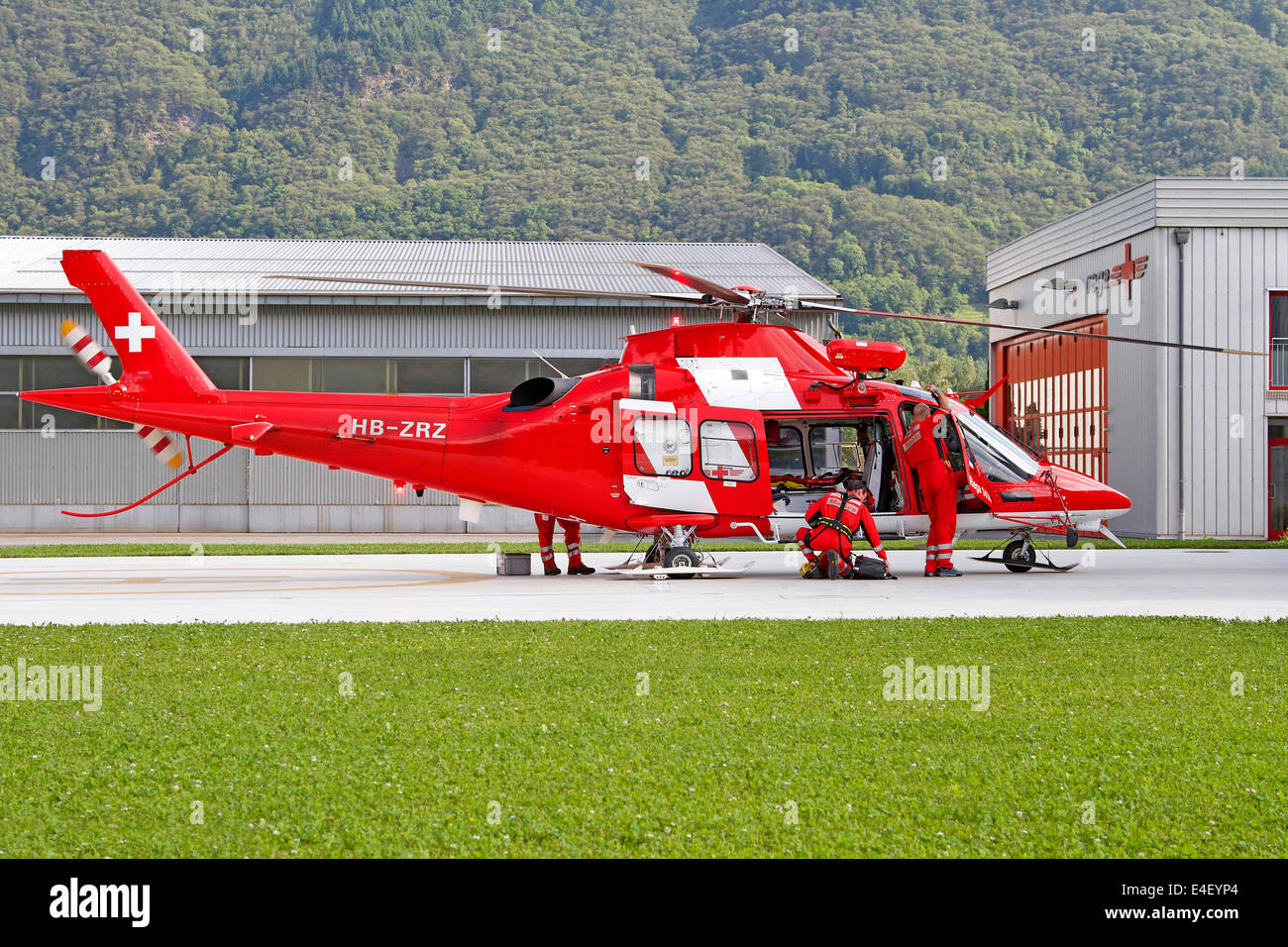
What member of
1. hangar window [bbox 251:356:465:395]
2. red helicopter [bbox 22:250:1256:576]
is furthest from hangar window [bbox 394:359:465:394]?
red helicopter [bbox 22:250:1256:576]

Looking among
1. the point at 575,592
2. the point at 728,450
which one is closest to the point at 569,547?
the point at 728,450

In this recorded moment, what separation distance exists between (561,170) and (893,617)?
96.5 metres

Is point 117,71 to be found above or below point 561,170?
above

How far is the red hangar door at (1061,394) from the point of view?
31125 millimetres

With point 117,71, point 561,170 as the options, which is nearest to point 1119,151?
point 561,170

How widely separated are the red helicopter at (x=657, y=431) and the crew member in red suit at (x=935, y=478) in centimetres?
23

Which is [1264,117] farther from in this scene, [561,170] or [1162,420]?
[1162,420]

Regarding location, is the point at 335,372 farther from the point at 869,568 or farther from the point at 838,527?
the point at 869,568

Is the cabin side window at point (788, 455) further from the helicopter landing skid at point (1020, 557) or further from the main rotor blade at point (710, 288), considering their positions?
the helicopter landing skid at point (1020, 557)

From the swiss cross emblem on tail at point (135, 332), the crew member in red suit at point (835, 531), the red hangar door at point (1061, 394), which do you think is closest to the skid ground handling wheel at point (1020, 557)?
the crew member in red suit at point (835, 531)

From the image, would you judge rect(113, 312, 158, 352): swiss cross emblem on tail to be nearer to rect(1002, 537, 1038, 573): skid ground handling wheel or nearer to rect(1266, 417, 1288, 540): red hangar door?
rect(1002, 537, 1038, 573): skid ground handling wheel

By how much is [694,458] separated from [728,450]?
1.72ft

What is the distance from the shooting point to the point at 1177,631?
35.4 feet

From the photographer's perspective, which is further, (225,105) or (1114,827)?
(225,105)
